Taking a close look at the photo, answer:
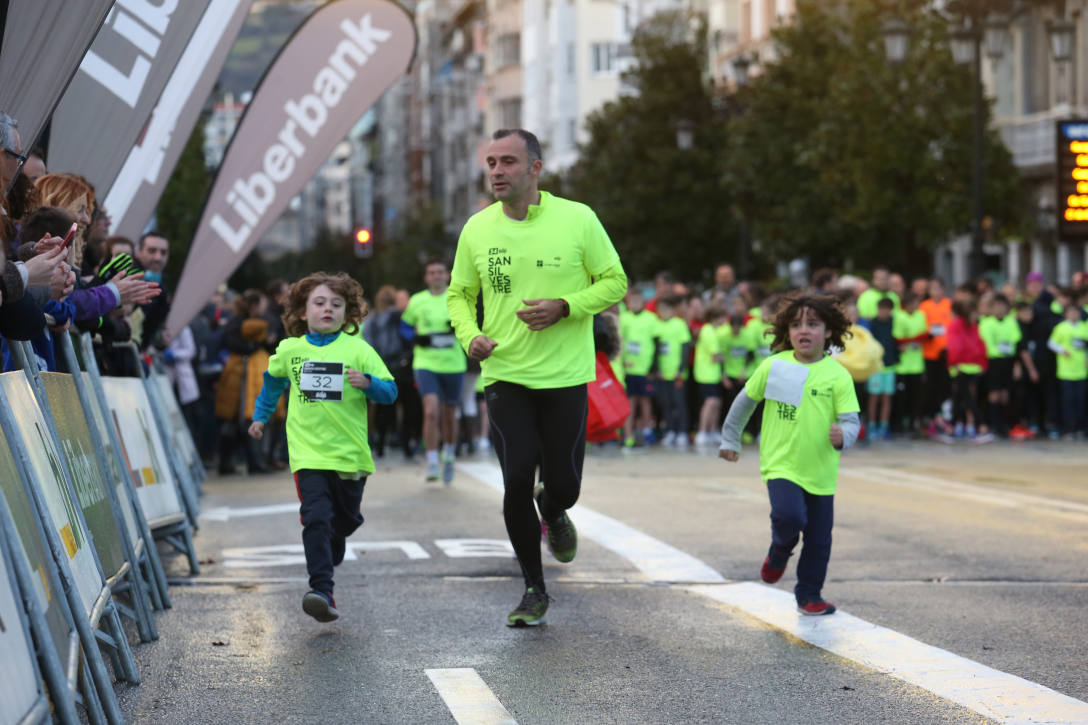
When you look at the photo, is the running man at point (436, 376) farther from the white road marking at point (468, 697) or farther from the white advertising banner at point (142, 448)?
the white road marking at point (468, 697)

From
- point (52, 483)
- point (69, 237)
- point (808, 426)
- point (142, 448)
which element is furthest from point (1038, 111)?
point (52, 483)

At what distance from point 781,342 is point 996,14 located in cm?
1790

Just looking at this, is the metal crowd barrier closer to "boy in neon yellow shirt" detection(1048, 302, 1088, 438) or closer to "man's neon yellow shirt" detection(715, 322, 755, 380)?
"man's neon yellow shirt" detection(715, 322, 755, 380)

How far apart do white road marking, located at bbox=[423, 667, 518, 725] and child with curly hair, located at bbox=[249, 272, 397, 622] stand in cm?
151

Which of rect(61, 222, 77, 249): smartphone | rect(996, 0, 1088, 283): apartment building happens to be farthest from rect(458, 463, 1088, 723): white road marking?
rect(996, 0, 1088, 283): apartment building

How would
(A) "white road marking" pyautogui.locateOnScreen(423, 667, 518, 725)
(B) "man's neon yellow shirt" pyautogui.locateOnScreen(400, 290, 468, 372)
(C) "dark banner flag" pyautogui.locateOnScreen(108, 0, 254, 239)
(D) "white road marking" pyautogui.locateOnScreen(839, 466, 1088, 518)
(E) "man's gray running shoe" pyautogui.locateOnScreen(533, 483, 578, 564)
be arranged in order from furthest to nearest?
1. (B) "man's neon yellow shirt" pyautogui.locateOnScreen(400, 290, 468, 372)
2. (C) "dark banner flag" pyautogui.locateOnScreen(108, 0, 254, 239)
3. (D) "white road marking" pyautogui.locateOnScreen(839, 466, 1088, 518)
4. (E) "man's gray running shoe" pyautogui.locateOnScreen(533, 483, 578, 564)
5. (A) "white road marking" pyautogui.locateOnScreen(423, 667, 518, 725)

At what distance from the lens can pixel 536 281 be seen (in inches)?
320

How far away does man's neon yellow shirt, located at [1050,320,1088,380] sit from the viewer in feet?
78.0

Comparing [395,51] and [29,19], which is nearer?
[29,19]

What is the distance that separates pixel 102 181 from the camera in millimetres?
12383

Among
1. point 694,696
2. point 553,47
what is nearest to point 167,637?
point 694,696

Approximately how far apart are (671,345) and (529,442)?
52.4 feet

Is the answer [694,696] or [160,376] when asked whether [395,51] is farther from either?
[694,696]

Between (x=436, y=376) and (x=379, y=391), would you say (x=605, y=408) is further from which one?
(x=436, y=376)
